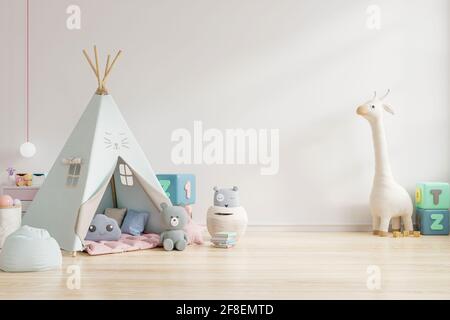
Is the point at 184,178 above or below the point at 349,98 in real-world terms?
below

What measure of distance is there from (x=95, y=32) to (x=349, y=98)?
2.01 m

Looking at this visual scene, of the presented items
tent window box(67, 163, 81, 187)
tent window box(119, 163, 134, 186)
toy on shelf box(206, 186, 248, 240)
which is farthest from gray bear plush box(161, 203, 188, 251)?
tent window box(67, 163, 81, 187)

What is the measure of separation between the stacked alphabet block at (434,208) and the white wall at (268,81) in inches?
10.7

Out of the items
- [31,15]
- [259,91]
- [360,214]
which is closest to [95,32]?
[31,15]

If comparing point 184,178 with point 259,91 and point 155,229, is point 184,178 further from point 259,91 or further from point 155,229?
point 259,91

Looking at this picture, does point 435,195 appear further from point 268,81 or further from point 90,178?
point 90,178

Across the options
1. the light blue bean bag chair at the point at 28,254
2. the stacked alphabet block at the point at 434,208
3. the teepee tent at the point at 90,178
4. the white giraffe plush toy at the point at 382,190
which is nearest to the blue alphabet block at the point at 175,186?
the teepee tent at the point at 90,178

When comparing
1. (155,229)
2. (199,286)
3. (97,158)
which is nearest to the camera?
(199,286)

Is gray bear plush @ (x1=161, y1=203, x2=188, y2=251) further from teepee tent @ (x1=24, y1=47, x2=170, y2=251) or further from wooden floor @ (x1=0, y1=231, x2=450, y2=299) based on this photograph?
teepee tent @ (x1=24, y1=47, x2=170, y2=251)

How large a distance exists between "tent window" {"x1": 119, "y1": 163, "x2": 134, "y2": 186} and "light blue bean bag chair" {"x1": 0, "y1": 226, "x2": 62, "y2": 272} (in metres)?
1.07

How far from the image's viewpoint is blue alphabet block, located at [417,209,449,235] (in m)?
4.45

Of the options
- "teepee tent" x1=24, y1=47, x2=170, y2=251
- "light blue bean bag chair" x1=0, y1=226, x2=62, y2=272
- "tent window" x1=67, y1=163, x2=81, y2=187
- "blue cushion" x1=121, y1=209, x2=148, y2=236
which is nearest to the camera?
"light blue bean bag chair" x1=0, y1=226, x2=62, y2=272

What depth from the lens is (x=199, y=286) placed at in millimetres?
2775

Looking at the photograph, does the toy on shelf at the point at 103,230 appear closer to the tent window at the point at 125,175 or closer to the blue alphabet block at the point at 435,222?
the tent window at the point at 125,175
